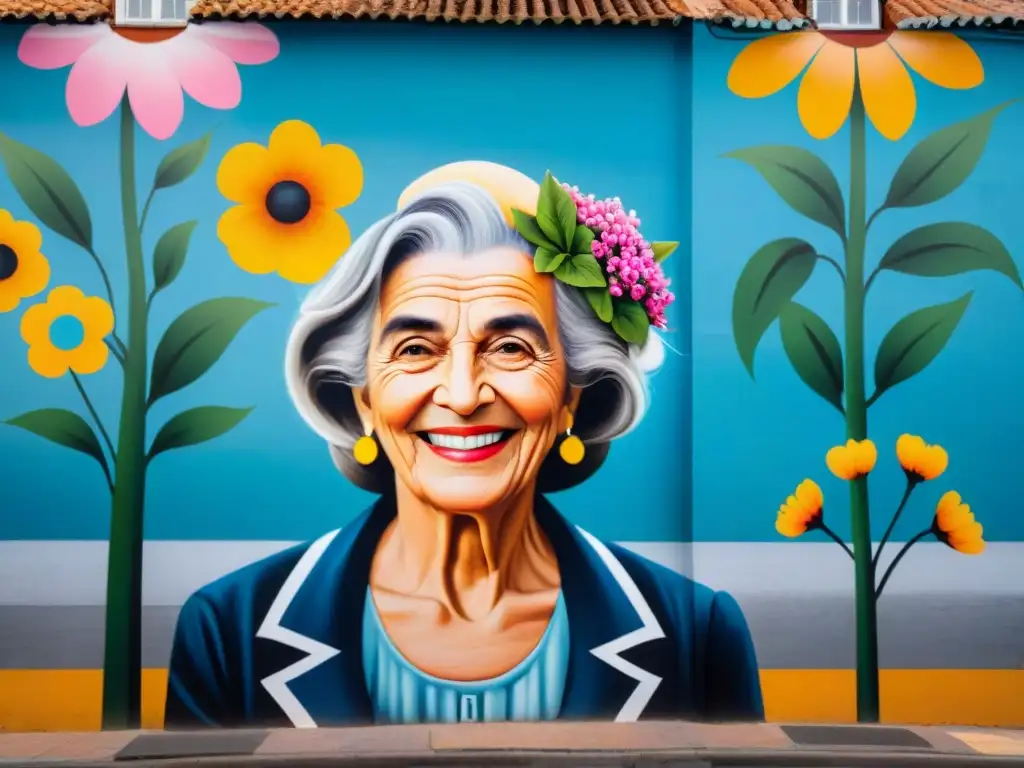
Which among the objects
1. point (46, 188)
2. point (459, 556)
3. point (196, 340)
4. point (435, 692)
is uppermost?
point (46, 188)

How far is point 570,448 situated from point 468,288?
147 centimetres

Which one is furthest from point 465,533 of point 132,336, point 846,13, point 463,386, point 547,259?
point 846,13

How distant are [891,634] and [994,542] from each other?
1.10 m

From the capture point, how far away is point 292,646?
25.6 feet

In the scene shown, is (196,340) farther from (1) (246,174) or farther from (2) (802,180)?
(2) (802,180)

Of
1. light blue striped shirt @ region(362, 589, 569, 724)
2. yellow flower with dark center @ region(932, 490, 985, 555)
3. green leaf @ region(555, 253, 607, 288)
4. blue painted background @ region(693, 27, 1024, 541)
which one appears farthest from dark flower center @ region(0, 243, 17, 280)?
yellow flower with dark center @ region(932, 490, 985, 555)

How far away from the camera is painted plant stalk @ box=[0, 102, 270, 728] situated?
25.7 ft

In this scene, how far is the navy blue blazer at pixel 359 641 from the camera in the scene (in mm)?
7762

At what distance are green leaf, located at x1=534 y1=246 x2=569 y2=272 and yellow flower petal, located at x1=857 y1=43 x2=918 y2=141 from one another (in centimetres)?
274

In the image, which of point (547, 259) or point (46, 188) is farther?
point (46, 188)

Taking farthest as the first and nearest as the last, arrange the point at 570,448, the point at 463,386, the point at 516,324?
the point at 570,448
the point at 516,324
the point at 463,386

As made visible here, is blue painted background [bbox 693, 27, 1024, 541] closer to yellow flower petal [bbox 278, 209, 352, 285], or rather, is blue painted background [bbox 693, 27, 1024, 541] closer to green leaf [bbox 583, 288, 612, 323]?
green leaf [bbox 583, 288, 612, 323]

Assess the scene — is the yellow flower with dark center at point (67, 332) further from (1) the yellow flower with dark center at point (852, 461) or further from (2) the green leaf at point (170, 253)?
(1) the yellow flower with dark center at point (852, 461)

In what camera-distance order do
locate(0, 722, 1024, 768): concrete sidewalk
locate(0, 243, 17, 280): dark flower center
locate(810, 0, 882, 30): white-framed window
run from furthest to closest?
locate(810, 0, 882, 30): white-framed window, locate(0, 243, 17, 280): dark flower center, locate(0, 722, 1024, 768): concrete sidewalk
